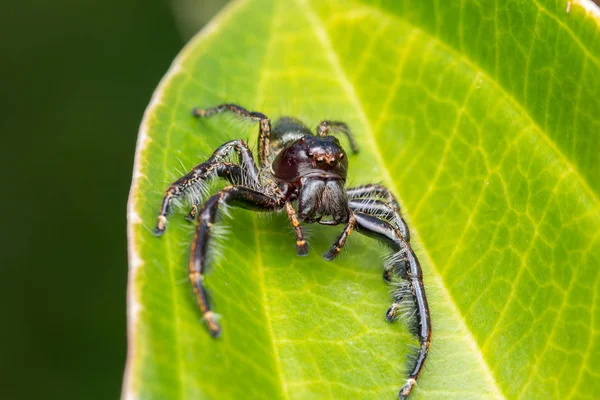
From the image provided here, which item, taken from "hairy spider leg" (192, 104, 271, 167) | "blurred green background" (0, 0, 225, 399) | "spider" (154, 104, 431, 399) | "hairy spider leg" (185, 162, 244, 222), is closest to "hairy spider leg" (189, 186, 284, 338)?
"spider" (154, 104, 431, 399)

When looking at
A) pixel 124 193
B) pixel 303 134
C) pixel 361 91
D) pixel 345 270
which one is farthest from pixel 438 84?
pixel 124 193

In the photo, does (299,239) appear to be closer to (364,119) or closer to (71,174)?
(364,119)

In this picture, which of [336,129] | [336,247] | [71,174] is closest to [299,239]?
[336,247]

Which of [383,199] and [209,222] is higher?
[383,199]

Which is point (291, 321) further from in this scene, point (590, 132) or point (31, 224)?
point (31, 224)

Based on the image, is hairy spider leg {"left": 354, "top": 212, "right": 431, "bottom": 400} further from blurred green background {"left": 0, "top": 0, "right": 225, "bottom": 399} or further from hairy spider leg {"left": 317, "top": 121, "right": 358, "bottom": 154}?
blurred green background {"left": 0, "top": 0, "right": 225, "bottom": 399}

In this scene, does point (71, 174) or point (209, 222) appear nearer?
point (209, 222)

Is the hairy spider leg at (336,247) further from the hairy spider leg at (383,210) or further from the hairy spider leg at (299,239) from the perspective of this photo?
the hairy spider leg at (383,210)

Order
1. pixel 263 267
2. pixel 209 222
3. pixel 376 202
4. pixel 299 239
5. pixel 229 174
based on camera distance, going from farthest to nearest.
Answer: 1. pixel 376 202
2. pixel 229 174
3. pixel 299 239
4. pixel 263 267
5. pixel 209 222
